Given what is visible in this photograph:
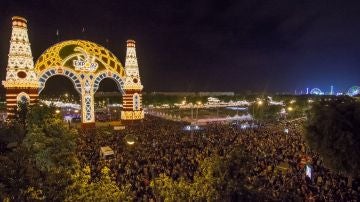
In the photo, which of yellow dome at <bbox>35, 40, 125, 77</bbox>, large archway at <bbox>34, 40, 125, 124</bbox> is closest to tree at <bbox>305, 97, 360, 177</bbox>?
large archway at <bbox>34, 40, 125, 124</bbox>

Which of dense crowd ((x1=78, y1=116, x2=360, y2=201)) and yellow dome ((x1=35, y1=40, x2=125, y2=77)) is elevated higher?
yellow dome ((x1=35, y1=40, x2=125, y2=77))

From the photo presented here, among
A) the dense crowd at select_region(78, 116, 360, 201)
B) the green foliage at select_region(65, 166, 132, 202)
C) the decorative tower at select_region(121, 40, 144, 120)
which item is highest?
the decorative tower at select_region(121, 40, 144, 120)

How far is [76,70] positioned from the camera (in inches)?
1603

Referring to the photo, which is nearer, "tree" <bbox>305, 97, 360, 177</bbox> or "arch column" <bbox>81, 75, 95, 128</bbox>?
"tree" <bbox>305, 97, 360, 177</bbox>

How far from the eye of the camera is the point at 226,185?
810cm

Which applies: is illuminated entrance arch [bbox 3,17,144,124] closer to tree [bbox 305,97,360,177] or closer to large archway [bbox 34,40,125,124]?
large archway [bbox 34,40,125,124]

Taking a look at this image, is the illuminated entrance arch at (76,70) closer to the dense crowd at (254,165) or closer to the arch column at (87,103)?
the arch column at (87,103)

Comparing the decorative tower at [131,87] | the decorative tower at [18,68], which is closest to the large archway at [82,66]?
the decorative tower at [131,87]

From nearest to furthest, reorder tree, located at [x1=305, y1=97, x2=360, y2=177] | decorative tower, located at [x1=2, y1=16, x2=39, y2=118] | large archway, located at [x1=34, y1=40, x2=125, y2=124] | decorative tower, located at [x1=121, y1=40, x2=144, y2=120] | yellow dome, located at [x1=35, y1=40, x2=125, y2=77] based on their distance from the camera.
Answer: tree, located at [x1=305, y1=97, x2=360, y2=177]
decorative tower, located at [x1=2, y1=16, x2=39, y2=118]
yellow dome, located at [x1=35, y1=40, x2=125, y2=77]
large archway, located at [x1=34, y1=40, x2=125, y2=124]
decorative tower, located at [x1=121, y1=40, x2=144, y2=120]

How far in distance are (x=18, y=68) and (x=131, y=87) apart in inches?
647

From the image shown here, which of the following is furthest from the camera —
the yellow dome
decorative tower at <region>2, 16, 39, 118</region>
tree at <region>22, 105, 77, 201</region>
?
the yellow dome

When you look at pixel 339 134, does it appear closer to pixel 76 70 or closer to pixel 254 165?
pixel 254 165

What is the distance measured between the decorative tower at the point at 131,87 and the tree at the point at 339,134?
115 feet

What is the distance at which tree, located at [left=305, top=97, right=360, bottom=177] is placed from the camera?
42.3 ft
